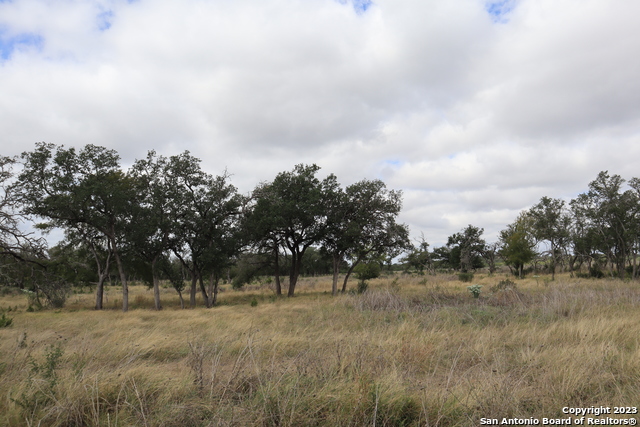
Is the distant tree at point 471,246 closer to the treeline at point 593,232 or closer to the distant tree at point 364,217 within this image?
the treeline at point 593,232

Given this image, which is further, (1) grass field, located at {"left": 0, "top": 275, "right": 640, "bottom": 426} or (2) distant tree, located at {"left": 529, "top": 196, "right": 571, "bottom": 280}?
(2) distant tree, located at {"left": 529, "top": 196, "right": 571, "bottom": 280}

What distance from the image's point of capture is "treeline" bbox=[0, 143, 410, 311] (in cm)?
1844

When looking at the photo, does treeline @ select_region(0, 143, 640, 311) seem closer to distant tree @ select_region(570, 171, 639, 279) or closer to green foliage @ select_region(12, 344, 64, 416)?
distant tree @ select_region(570, 171, 639, 279)

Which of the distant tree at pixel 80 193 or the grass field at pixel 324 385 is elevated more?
the distant tree at pixel 80 193

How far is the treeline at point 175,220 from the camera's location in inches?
726

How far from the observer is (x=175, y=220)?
20969mm

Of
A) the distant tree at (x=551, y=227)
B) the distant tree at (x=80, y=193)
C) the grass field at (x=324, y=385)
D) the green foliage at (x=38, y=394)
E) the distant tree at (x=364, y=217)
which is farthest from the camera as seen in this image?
the distant tree at (x=551, y=227)

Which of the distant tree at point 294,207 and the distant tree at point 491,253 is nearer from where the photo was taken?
the distant tree at point 294,207

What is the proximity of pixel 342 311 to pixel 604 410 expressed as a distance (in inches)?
366

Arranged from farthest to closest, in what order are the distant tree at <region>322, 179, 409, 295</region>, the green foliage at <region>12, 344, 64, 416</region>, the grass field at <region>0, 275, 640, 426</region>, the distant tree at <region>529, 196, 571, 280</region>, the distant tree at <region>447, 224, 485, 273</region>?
the distant tree at <region>447, 224, 485, 273</region> < the distant tree at <region>529, 196, 571, 280</region> < the distant tree at <region>322, 179, 409, 295</region> < the green foliage at <region>12, 344, 64, 416</region> < the grass field at <region>0, 275, 640, 426</region>

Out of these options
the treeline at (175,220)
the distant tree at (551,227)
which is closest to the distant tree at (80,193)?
the treeline at (175,220)

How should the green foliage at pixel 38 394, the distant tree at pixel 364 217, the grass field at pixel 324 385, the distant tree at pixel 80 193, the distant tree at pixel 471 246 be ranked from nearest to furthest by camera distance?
the grass field at pixel 324 385, the green foliage at pixel 38 394, the distant tree at pixel 80 193, the distant tree at pixel 364 217, the distant tree at pixel 471 246

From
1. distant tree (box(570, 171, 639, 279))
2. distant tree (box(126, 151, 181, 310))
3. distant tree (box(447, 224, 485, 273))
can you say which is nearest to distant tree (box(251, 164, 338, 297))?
distant tree (box(126, 151, 181, 310))

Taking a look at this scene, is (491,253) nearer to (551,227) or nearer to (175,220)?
(551,227)
